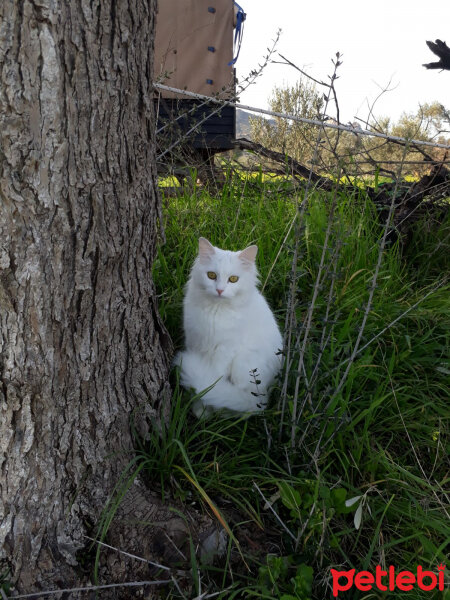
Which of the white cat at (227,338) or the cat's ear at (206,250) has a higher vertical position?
the cat's ear at (206,250)

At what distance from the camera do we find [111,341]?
1440mm

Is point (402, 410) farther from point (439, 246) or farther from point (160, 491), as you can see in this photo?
point (439, 246)

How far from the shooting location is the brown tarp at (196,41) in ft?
15.9

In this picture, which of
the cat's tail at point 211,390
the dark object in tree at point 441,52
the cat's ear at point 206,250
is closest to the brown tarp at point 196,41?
the dark object in tree at point 441,52

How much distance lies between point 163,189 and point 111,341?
1976 mm

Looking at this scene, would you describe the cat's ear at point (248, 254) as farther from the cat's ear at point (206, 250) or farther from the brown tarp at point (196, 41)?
the brown tarp at point (196, 41)

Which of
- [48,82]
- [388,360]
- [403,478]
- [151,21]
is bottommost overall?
[403,478]

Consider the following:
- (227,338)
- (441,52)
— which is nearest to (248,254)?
(227,338)

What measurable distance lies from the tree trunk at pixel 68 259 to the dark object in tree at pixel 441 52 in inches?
87.8

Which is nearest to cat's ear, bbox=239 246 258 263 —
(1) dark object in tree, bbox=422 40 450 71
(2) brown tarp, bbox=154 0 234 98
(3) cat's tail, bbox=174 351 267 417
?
(3) cat's tail, bbox=174 351 267 417

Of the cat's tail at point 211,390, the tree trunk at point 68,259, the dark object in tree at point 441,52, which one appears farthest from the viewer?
the dark object in tree at point 441,52

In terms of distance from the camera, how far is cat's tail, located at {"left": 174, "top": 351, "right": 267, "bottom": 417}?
5.98 ft

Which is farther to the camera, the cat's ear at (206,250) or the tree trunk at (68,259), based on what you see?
the cat's ear at (206,250)

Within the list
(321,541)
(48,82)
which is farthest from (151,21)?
(321,541)
